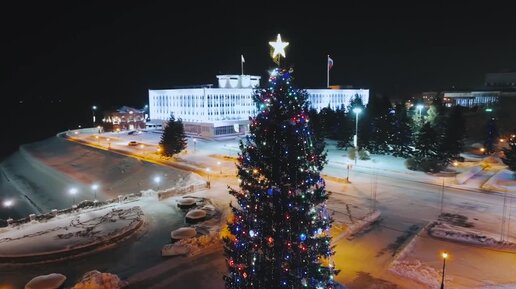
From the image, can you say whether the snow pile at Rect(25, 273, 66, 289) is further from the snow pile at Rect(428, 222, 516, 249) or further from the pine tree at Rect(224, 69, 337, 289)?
the snow pile at Rect(428, 222, 516, 249)

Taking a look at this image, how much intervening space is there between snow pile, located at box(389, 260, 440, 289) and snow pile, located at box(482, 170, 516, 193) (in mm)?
17418

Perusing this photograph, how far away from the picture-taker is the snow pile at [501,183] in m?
28.5

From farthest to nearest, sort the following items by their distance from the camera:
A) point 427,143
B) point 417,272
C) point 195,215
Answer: point 427,143 < point 195,215 < point 417,272

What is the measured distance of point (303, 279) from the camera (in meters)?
9.11

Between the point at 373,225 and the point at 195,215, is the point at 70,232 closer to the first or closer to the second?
the point at 195,215

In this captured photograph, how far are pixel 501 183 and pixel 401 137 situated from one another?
1377cm

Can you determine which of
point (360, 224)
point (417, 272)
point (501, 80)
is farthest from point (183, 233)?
point (501, 80)

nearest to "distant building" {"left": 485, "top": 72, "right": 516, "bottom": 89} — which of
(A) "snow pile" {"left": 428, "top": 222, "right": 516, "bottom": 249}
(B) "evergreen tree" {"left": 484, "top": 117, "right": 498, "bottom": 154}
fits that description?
(B) "evergreen tree" {"left": 484, "top": 117, "right": 498, "bottom": 154}

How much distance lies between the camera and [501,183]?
29.7 metres

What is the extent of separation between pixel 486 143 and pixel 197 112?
142 ft

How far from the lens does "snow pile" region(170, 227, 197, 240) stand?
18547 millimetres

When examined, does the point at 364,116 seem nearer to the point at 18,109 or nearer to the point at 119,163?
the point at 119,163

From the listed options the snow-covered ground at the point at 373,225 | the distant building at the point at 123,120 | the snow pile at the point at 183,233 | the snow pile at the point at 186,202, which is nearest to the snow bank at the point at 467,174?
the snow-covered ground at the point at 373,225

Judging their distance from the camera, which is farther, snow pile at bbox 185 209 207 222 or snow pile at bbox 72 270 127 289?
snow pile at bbox 185 209 207 222
